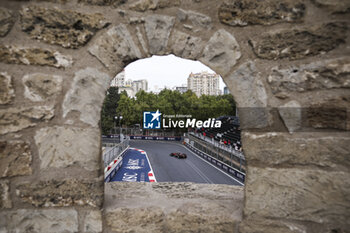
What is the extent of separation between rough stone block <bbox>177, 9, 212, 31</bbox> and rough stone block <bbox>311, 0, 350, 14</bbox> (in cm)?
57

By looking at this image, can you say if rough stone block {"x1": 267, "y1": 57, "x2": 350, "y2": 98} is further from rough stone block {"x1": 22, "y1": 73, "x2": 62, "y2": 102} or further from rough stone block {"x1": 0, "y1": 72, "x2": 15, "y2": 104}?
rough stone block {"x1": 0, "y1": 72, "x2": 15, "y2": 104}

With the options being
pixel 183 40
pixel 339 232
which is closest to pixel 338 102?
pixel 339 232

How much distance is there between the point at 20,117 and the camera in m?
1.21

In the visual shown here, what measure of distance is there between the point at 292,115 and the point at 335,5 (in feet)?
1.95

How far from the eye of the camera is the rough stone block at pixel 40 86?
121 centimetres

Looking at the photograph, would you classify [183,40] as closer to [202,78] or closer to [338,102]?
[338,102]

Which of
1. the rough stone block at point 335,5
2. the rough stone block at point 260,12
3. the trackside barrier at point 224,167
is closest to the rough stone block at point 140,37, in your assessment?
the rough stone block at point 260,12

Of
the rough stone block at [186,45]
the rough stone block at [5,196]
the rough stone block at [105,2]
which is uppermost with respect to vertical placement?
the rough stone block at [105,2]

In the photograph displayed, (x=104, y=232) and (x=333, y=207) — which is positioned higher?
(x=333, y=207)

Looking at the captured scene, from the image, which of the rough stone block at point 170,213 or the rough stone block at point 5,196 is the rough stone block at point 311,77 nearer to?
the rough stone block at point 170,213

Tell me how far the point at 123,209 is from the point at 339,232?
1186 mm

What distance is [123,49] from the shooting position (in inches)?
48.1
